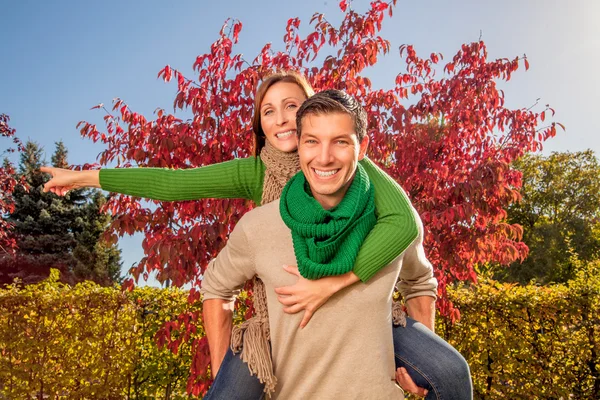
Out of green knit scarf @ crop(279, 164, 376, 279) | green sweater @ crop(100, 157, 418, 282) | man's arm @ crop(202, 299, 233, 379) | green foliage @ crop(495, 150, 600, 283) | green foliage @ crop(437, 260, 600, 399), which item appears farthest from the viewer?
green foliage @ crop(495, 150, 600, 283)

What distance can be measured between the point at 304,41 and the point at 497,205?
2407 mm

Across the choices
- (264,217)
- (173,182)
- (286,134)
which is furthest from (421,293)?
(173,182)

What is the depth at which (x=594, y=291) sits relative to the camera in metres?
5.65

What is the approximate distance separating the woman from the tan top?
0.07 meters

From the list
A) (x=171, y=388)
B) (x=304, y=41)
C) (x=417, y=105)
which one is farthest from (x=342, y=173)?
(x=171, y=388)

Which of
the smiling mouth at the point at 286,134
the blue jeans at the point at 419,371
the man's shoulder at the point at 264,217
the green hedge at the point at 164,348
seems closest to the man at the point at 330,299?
the man's shoulder at the point at 264,217

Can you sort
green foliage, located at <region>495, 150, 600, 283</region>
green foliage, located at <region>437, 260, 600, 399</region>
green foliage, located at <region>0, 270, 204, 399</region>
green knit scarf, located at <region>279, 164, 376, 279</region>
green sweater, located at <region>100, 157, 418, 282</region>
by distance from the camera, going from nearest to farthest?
green knit scarf, located at <region>279, 164, 376, 279</region>, green sweater, located at <region>100, 157, 418, 282</region>, green foliage, located at <region>437, 260, 600, 399</region>, green foliage, located at <region>0, 270, 204, 399</region>, green foliage, located at <region>495, 150, 600, 283</region>

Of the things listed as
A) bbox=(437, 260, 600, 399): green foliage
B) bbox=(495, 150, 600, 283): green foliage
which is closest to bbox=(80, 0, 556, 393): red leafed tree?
bbox=(437, 260, 600, 399): green foliage

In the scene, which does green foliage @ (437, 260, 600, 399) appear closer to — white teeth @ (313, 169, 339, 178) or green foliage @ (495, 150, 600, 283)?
white teeth @ (313, 169, 339, 178)

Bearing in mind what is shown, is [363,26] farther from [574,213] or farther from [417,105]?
[574,213]

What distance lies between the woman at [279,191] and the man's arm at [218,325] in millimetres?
171

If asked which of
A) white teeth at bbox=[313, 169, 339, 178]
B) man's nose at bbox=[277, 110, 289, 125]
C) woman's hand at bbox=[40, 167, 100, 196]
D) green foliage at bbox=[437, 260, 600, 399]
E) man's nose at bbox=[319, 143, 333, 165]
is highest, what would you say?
man's nose at bbox=[277, 110, 289, 125]

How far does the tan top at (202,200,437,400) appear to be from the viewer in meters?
1.79

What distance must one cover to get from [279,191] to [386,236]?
1.95 ft
